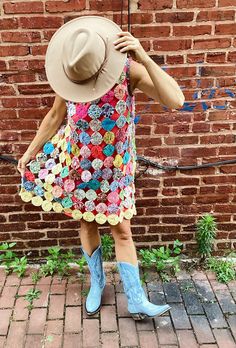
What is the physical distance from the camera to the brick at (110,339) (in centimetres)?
246

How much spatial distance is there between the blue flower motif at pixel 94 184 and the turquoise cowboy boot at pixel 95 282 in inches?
20.2

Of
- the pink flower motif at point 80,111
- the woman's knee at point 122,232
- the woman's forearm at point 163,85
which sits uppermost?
the woman's forearm at point 163,85

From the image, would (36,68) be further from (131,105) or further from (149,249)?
(149,249)

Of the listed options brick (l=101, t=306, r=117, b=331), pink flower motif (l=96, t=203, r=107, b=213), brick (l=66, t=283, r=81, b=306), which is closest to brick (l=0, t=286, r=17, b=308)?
brick (l=66, t=283, r=81, b=306)

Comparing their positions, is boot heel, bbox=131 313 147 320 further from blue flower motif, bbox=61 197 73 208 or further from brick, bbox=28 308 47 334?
blue flower motif, bbox=61 197 73 208

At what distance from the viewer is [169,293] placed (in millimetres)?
2883

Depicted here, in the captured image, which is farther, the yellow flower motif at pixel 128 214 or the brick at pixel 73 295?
the brick at pixel 73 295

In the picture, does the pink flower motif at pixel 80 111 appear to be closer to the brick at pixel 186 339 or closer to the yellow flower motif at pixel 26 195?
the yellow flower motif at pixel 26 195

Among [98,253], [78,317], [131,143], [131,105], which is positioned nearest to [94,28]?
[131,105]

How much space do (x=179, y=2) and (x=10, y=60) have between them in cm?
113

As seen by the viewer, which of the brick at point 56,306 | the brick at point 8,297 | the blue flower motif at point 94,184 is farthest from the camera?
the brick at point 8,297

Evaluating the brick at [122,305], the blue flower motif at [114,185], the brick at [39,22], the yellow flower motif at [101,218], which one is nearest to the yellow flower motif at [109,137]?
the blue flower motif at [114,185]

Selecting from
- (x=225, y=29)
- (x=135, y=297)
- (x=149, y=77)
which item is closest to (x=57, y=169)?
(x=149, y=77)

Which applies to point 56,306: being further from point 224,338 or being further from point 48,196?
point 224,338
